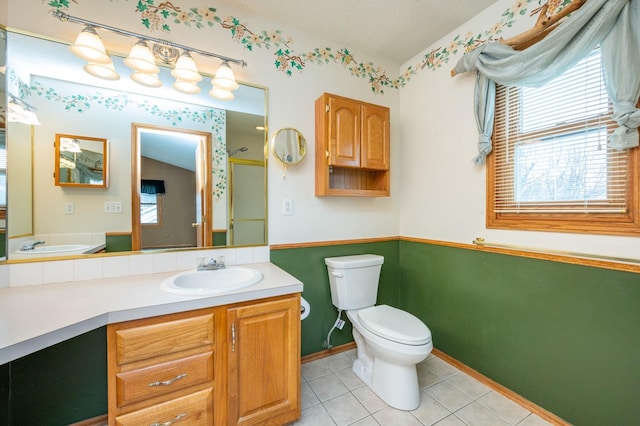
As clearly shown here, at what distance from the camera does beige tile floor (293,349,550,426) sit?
1388 millimetres

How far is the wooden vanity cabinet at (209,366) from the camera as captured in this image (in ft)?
3.18

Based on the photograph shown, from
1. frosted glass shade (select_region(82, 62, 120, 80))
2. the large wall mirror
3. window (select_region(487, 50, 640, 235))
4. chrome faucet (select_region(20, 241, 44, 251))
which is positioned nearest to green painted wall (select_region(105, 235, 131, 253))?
the large wall mirror

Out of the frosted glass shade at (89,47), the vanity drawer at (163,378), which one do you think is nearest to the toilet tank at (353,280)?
the vanity drawer at (163,378)

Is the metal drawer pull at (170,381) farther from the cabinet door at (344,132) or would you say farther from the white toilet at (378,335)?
the cabinet door at (344,132)

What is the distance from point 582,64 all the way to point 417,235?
1362 millimetres

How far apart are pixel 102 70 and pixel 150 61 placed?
234mm

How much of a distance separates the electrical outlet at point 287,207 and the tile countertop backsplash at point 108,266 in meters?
0.33

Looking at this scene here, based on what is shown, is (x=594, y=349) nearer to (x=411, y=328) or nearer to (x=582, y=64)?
(x=411, y=328)

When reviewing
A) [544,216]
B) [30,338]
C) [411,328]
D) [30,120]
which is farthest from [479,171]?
[30,120]

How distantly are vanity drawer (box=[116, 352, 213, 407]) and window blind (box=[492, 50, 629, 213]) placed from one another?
1.83 m

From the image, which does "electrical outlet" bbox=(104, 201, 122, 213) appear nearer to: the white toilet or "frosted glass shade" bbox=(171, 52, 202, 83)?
"frosted glass shade" bbox=(171, 52, 202, 83)

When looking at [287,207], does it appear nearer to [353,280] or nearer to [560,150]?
[353,280]

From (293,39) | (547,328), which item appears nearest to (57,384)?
(293,39)

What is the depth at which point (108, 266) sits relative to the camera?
1.36 metres
